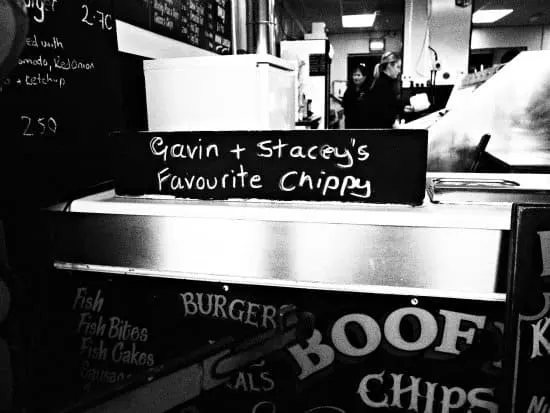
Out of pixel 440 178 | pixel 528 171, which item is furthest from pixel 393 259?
pixel 528 171

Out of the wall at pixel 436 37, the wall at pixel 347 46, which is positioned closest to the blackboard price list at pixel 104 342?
the wall at pixel 436 37

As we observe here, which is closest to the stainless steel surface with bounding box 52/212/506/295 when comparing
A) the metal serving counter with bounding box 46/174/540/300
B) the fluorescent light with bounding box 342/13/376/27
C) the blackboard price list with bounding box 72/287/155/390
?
the metal serving counter with bounding box 46/174/540/300

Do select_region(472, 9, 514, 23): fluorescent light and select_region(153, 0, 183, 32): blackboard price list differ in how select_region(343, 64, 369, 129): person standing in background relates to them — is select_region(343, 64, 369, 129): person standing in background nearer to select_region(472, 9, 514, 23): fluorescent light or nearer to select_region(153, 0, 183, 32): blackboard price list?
select_region(153, 0, 183, 32): blackboard price list

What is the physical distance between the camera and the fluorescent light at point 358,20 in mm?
12891

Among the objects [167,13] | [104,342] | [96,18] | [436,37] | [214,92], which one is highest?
[436,37]

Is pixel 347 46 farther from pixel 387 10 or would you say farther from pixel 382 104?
pixel 382 104

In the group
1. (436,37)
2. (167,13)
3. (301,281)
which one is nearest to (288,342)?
(301,281)

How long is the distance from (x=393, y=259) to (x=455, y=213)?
17 centimetres

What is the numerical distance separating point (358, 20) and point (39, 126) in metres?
13.5

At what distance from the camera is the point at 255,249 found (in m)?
1.19

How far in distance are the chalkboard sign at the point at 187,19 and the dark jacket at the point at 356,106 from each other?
7.55 feet

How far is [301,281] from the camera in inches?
46.1

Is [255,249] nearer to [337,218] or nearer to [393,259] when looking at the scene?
[337,218]

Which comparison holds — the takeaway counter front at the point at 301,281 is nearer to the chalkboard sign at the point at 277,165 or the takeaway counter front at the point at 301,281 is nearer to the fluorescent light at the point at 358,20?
the chalkboard sign at the point at 277,165
